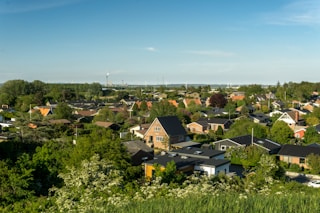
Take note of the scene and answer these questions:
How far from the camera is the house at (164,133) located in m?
19.2

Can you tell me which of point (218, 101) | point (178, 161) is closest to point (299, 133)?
point (178, 161)

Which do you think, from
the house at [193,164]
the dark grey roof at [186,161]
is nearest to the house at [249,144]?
the house at [193,164]

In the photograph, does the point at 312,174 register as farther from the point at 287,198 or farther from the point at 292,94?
the point at 292,94

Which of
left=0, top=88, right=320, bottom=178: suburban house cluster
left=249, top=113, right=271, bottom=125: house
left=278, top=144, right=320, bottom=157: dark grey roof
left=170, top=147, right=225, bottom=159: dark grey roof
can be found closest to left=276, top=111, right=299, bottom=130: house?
left=0, top=88, right=320, bottom=178: suburban house cluster

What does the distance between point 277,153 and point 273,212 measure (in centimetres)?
1411

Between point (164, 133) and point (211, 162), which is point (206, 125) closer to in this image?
point (164, 133)

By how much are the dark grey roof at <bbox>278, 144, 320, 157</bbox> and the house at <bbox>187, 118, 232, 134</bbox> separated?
348 inches

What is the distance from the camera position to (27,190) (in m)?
9.23

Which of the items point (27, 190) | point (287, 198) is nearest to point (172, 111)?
point (27, 190)

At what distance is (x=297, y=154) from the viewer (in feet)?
50.5

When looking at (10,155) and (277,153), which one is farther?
(277,153)

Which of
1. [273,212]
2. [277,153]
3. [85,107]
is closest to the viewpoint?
[273,212]

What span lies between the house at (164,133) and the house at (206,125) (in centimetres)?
502

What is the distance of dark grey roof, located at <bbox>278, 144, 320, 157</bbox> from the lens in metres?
15.2
